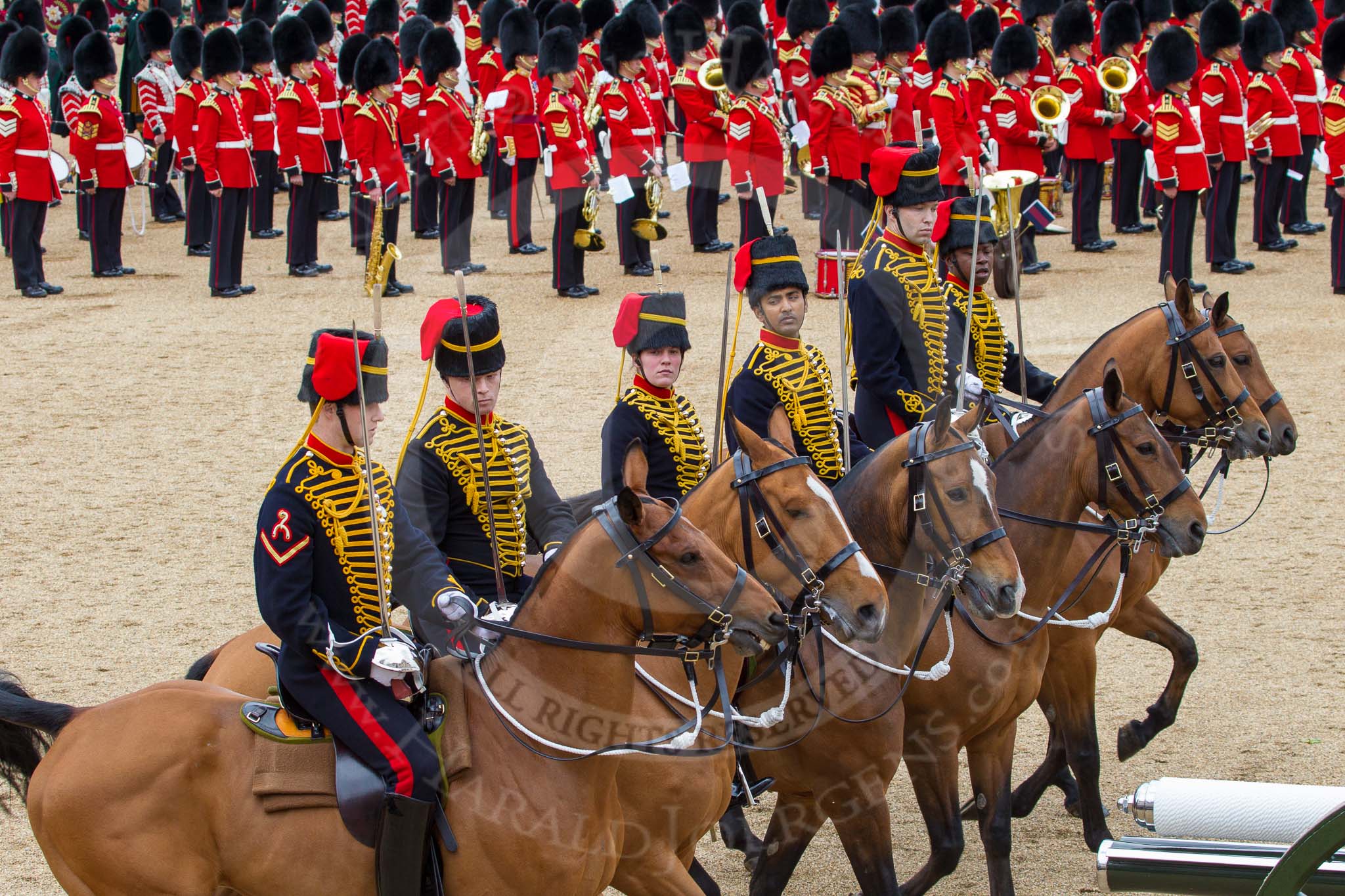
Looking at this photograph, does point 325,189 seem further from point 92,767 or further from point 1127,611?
point 92,767

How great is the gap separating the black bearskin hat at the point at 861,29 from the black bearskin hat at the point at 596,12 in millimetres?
2710

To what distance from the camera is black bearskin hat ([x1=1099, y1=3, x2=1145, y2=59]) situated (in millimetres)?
14500

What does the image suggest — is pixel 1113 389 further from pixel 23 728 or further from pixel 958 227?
pixel 23 728

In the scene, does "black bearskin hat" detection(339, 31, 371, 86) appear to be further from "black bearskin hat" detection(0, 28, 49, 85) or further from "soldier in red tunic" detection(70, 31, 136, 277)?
"black bearskin hat" detection(0, 28, 49, 85)

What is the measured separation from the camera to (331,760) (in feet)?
11.8

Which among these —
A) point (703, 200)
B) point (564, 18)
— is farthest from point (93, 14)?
point (703, 200)

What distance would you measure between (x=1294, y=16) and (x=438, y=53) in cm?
715

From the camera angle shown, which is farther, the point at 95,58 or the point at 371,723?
the point at 95,58

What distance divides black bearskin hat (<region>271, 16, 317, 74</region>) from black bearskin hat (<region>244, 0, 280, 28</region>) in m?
2.17

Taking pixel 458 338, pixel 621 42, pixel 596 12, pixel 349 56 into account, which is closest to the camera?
pixel 458 338

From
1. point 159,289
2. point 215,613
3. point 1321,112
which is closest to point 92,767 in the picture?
point 215,613

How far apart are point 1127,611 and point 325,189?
1240cm

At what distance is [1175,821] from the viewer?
198 centimetres

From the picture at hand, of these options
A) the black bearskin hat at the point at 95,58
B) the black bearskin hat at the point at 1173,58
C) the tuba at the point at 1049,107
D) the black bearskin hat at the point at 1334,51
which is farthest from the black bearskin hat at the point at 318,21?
the black bearskin hat at the point at 1334,51
